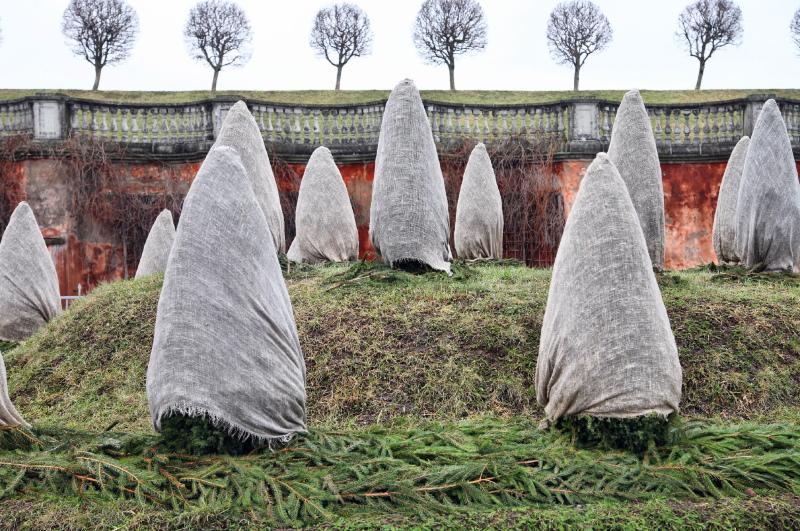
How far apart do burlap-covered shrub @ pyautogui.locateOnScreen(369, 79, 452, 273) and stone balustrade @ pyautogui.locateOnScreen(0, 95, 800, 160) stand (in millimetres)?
9788

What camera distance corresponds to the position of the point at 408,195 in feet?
33.0

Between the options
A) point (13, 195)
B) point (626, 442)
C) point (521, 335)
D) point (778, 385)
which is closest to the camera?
point (626, 442)

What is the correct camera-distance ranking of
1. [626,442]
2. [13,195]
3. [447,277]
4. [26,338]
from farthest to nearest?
[13,195], [26,338], [447,277], [626,442]

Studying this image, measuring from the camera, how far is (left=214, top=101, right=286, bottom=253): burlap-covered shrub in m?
11.6

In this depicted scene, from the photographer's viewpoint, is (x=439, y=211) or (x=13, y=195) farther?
(x=13, y=195)

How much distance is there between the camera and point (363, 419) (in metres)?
7.24

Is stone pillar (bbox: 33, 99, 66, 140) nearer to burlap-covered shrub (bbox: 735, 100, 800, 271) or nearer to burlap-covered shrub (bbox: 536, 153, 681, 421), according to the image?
burlap-covered shrub (bbox: 735, 100, 800, 271)

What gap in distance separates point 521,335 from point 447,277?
1.84 meters

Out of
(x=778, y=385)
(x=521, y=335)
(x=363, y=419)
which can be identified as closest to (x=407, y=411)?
(x=363, y=419)

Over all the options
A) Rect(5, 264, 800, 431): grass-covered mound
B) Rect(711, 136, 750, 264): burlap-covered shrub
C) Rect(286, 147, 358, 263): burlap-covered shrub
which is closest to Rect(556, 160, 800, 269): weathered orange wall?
Rect(711, 136, 750, 264): burlap-covered shrub

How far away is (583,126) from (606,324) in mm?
15847

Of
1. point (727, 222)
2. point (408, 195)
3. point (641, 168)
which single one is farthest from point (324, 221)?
point (727, 222)

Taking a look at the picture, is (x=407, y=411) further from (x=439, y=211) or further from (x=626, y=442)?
(x=439, y=211)

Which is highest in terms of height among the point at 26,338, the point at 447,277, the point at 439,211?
the point at 439,211
